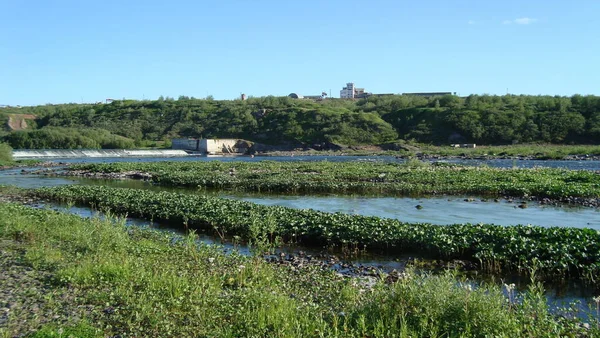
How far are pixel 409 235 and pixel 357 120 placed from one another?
111 meters

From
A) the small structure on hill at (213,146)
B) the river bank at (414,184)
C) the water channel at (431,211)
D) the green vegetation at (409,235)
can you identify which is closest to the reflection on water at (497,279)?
the water channel at (431,211)

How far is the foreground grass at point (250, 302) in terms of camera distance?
7.25m

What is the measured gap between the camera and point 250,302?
8.66 m

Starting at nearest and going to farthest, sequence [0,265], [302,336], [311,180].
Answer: [302,336]
[0,265]
[311,180]

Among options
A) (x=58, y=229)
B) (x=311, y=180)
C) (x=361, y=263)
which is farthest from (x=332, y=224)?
(x=311, y=180)

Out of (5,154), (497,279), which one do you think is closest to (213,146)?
(5,154)

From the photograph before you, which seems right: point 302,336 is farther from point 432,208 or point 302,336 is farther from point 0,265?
point 432,208

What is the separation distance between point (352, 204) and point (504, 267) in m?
13.7

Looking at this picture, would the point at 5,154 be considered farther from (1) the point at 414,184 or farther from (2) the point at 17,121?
(2) the point at 17,121

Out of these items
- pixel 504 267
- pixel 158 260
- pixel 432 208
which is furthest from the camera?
pixel 432 208

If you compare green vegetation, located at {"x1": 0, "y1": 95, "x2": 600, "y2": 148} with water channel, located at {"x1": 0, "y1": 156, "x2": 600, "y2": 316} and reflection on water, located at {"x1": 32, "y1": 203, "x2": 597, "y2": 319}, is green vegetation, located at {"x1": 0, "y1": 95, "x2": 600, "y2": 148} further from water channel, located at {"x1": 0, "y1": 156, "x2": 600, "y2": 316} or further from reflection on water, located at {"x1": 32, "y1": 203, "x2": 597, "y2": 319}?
reflection on water, located at {"x1": 32, "y1": 203, "x2": 597, "y2": 319}

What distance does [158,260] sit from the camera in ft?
39.1

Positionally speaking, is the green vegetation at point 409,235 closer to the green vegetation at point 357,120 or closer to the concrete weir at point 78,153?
the concrete weir at point 78,153

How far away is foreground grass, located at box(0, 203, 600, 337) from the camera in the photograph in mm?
7246
